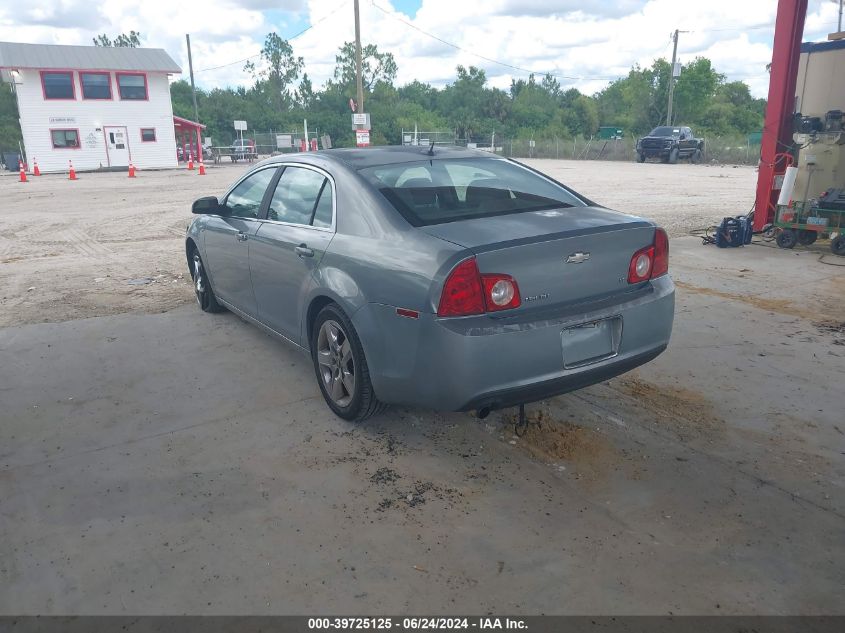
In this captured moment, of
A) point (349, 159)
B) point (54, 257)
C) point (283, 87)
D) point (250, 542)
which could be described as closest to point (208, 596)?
point (250, 542)

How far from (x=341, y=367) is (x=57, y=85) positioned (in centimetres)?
3941

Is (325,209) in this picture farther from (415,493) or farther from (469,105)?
(469,105)

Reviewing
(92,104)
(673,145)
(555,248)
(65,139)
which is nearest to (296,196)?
(555,248)

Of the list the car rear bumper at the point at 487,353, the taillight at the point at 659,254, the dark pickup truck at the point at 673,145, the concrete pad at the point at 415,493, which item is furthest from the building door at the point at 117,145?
the taillight at the point at 659,254

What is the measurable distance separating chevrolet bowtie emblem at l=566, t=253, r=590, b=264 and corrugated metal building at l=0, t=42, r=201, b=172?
39063 mm

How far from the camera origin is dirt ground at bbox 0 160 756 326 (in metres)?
7.14

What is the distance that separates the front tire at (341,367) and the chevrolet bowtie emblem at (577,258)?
1.20 m

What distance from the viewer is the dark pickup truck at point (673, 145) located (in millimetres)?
36188

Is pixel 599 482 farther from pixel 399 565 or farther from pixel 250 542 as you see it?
pixel 250 542

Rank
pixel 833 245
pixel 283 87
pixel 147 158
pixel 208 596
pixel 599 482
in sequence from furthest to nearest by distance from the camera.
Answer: pixel 283 87
pixel 147 158
pixel 833 245
pixel 599 482
pixel 208 596

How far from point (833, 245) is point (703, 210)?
5.42 meters

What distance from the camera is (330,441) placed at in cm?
385

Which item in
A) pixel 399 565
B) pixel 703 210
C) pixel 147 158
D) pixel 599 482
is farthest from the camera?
pixel 147 158

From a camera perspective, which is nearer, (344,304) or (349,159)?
(344,304)
